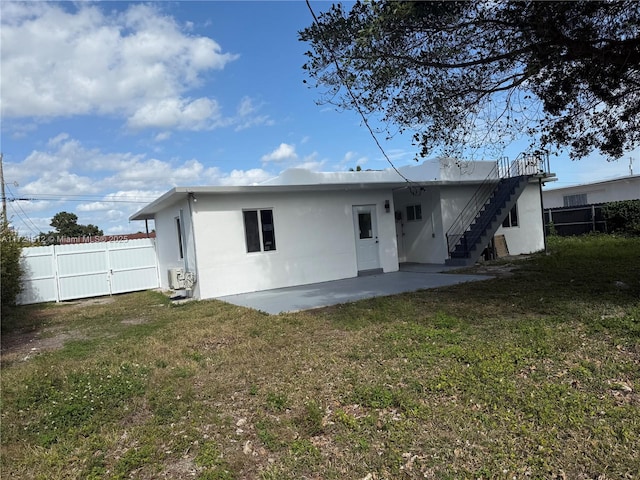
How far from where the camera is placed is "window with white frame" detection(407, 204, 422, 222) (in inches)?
599

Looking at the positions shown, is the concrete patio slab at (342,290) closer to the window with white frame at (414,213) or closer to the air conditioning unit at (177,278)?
the air conditioning unit at (177,278)

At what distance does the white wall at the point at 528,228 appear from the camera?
1592 cm

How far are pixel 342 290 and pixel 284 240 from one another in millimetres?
2426

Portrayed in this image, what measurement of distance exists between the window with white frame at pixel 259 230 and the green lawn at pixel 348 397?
4.45m

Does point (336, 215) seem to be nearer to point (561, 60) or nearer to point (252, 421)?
point (561, 60)

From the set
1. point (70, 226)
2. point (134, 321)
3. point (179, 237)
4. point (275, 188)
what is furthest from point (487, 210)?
point (70, 226)

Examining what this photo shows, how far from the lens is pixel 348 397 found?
389 cm

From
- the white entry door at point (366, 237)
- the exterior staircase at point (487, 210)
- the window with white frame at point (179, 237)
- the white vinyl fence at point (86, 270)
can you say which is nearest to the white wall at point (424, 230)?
the exterior staircase at point (487, 210)

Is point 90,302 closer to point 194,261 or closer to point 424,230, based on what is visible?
point 194,261

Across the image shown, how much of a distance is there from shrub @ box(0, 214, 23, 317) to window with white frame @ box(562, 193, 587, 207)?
2526 centimetres

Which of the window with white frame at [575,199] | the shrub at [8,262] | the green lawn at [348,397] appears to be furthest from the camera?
the window with white frame at [575,199]

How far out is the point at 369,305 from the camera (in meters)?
7.90

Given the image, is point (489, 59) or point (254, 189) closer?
point (489, 59)

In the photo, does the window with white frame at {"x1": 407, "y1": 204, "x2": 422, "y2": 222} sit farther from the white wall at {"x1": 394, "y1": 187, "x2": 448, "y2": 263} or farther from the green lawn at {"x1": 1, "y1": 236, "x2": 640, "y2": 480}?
the green lawn at {"x1": 1, "y1": 236, "x2": 640, "y2": 480}
